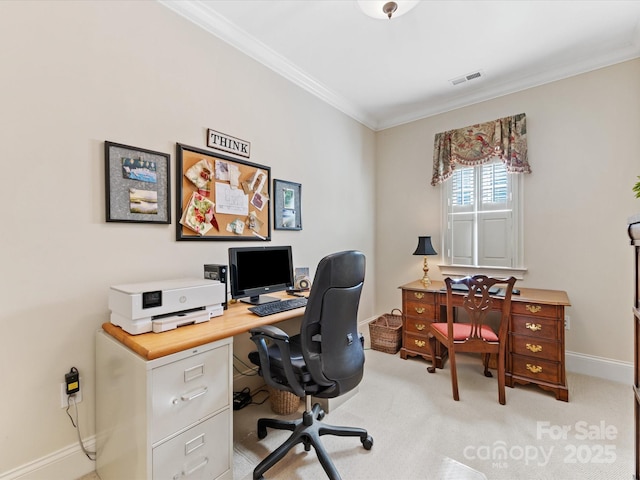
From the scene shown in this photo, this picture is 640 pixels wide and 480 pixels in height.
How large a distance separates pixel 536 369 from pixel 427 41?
277 cm

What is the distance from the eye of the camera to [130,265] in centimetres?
165

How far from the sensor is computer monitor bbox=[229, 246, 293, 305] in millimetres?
1896

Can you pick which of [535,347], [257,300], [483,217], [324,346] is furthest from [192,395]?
[483,217]

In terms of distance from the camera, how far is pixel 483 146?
3.01 metres

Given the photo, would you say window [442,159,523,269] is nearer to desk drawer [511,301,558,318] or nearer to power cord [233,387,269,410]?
desk drawer [511,301,558,318]

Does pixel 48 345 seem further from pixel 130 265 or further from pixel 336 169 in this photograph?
pixel 336 169

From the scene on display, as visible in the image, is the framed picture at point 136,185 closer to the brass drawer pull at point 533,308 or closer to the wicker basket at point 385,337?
the wicker basket at point 385,337

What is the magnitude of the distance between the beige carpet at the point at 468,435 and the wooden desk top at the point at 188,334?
0.77m

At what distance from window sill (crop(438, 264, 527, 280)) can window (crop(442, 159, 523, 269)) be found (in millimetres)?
35

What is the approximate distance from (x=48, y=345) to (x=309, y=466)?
1.46 metres

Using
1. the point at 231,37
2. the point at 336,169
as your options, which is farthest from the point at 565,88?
the point at 231,37

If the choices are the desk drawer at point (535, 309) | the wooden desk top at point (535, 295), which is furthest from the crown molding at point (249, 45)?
the desk drawer at point (535, 309)

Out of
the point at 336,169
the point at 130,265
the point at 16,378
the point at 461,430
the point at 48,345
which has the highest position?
the point at 336,169

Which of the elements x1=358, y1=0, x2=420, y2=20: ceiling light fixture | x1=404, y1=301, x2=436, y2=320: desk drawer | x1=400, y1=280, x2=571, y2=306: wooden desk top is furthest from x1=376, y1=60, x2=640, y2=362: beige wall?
x1=358, y1=0, x2=420, y2=20: ceiling light fixture
